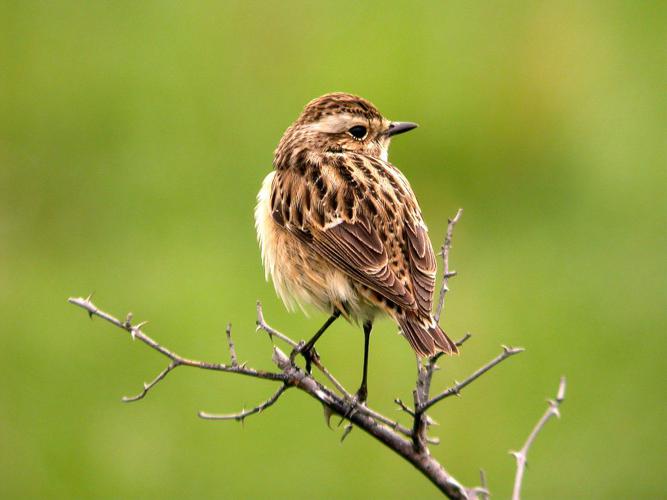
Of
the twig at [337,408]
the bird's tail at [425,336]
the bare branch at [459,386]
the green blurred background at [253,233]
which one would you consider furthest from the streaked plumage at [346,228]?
the green blurred background at [253,233]

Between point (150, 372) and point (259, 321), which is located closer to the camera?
point (259, 321)

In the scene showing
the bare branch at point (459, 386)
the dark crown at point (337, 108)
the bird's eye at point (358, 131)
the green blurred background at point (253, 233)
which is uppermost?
the dark crown at point (337, 108)

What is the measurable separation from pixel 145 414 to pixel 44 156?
135 inches

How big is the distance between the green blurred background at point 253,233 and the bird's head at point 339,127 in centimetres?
305

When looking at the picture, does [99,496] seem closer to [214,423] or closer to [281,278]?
[214,423]

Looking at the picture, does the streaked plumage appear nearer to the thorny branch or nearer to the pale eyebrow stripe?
the pale eyebrow stripe

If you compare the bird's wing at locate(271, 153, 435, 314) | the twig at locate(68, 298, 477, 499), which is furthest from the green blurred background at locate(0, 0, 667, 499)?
the twig at locate(68, 298, 477, 499)

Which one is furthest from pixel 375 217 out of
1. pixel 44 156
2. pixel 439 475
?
pixel 44 156

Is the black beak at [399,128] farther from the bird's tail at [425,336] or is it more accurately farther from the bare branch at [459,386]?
the bare branch at [459,386]

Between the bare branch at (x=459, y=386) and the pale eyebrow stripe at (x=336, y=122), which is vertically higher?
the pale eyebrow stripe at (x=336, y=122)

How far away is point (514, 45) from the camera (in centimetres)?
1347

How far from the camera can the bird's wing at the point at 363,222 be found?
22.1ft

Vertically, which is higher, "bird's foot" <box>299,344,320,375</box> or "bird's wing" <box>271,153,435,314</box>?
"bird's wing" <box>271,153,435,314</box>

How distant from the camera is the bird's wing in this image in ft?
22.1
